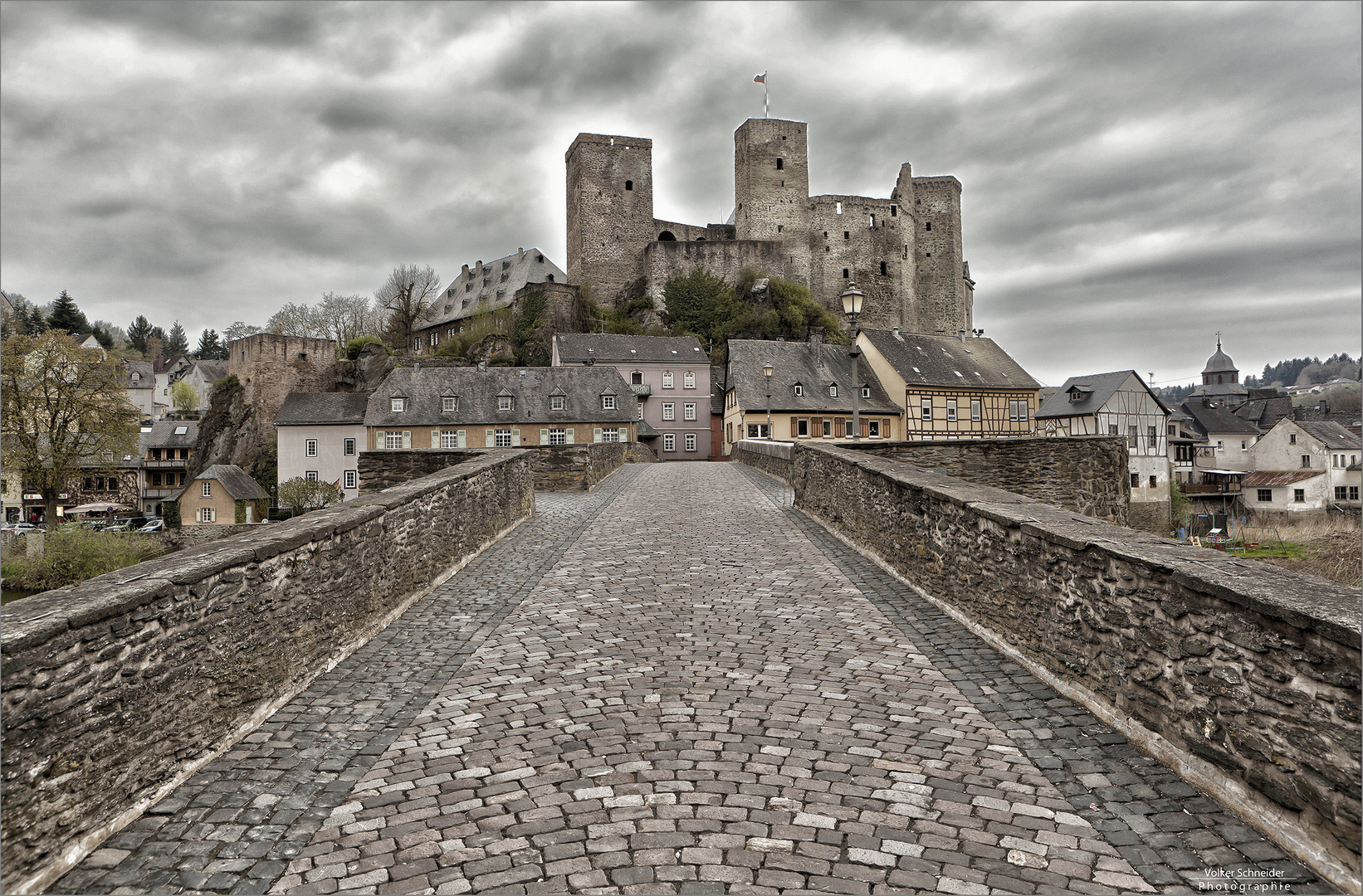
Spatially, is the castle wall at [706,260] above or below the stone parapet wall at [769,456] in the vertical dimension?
above

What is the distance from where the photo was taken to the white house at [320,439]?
55312 mm

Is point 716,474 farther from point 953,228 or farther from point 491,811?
point 953,228

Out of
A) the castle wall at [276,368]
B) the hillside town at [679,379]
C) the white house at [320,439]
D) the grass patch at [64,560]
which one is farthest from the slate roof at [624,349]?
the grass patch at [64,560]

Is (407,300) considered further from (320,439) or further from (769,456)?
(769,456)

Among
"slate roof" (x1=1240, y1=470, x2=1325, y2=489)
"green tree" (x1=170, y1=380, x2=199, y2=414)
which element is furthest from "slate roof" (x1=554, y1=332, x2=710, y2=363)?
"green tree" (x1=170, y1=380, x2=199, y2=414)

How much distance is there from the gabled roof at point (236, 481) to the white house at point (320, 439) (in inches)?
106

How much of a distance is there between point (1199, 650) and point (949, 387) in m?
47.3

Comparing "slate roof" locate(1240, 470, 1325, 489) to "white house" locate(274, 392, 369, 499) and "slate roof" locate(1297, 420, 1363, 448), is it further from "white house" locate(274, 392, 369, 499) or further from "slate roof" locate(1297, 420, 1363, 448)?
"white house" locate(274, 392, 369, 499)

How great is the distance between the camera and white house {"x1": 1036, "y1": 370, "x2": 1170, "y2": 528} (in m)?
41.5

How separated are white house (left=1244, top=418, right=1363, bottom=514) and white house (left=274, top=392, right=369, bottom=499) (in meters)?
64.2

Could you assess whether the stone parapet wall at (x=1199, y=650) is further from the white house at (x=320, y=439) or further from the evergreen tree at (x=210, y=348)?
the evergreen tree at (x=210, y=348)

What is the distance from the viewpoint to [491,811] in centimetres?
356

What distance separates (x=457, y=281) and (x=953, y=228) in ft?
160

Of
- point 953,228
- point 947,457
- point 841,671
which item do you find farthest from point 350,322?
point 841,671
